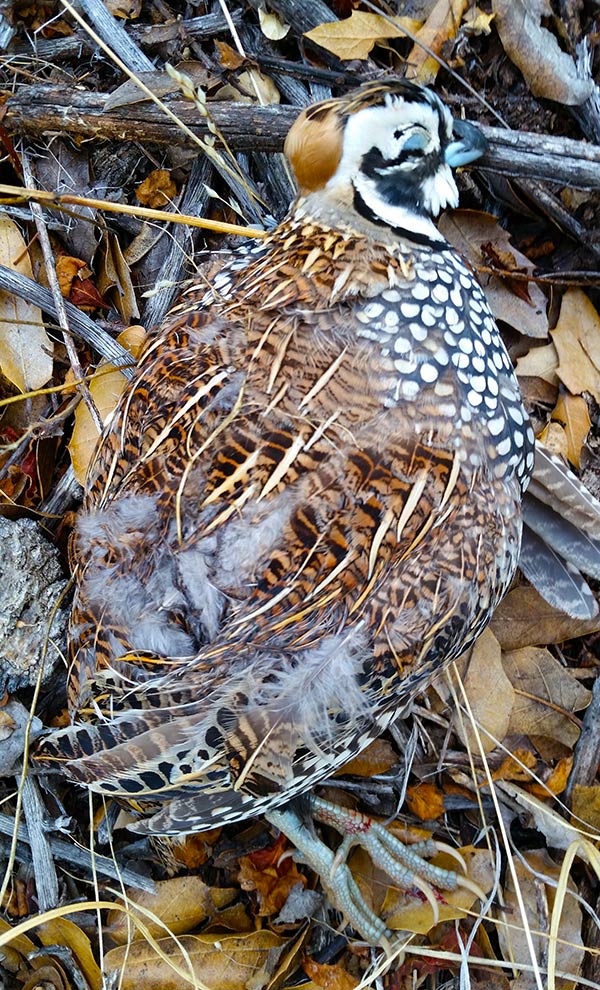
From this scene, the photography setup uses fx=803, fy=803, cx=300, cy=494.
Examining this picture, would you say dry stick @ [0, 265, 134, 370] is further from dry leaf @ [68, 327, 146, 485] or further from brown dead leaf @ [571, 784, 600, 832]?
brown dead leaf @ [571, 784, 600, 832]

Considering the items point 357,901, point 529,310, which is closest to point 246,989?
point 357,901

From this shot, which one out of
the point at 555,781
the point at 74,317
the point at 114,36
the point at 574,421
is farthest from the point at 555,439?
the point at 114,36

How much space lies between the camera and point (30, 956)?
6.52 feet

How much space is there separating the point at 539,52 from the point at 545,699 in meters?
1.66

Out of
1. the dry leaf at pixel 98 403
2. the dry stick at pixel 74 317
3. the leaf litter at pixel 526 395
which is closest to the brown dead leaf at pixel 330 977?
the leaf litter at pixel 526 395

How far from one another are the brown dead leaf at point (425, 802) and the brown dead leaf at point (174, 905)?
543 mm

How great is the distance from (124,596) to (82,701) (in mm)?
261

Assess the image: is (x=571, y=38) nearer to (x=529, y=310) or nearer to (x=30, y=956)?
(x=529, y=310)

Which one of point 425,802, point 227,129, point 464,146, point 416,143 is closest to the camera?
point 416,143

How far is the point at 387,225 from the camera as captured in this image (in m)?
1.67

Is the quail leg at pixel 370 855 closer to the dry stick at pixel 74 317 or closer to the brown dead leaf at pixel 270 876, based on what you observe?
the brown dead leaf at pixel 270 876

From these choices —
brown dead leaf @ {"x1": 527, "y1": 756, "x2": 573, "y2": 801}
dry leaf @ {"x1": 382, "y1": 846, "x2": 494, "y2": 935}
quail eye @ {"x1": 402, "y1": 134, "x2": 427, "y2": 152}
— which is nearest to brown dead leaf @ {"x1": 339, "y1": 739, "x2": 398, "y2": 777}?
dry leaf @ {"x1": 382, "y1": 846, "x2": 494, "y2": 935}

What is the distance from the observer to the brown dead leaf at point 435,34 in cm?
204

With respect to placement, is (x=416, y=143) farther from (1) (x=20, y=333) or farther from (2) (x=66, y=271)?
(1) (x=20, y=333)
